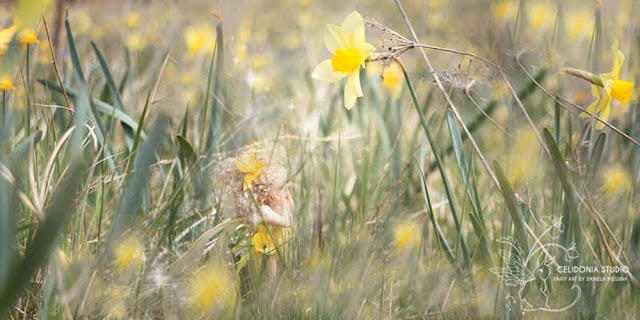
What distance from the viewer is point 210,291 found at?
16.4 inches

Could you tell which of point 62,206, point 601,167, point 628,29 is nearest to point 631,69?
point 628,29

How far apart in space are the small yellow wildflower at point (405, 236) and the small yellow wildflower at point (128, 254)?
0.92ft

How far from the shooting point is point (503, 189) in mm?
427

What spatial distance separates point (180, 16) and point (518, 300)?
0.86 metres

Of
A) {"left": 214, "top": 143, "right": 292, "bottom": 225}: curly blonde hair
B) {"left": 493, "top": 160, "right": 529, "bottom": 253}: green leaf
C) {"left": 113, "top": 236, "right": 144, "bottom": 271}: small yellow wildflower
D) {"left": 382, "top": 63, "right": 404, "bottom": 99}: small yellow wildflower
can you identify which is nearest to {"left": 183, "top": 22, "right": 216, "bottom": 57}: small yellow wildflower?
{"left": 382, "top": 63, "right": 404, "bottom": 99}: small yellow wildflower

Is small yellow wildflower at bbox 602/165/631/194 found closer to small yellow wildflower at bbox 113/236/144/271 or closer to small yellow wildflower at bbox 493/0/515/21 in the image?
small yellow wildflower at bbox 493/0/515/21

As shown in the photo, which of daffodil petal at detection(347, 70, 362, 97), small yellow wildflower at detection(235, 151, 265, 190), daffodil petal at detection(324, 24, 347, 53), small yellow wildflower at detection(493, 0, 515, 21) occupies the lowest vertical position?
small yellow wildflower at detection(235, 151, 265, 190)

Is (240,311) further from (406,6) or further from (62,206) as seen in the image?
(406,6)

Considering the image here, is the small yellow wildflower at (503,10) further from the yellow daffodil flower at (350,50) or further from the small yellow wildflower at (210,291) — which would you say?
the small yellow wildflower at (210,291)

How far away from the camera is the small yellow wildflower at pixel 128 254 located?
435 millimetres

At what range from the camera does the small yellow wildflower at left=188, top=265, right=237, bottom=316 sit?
16.3 inches

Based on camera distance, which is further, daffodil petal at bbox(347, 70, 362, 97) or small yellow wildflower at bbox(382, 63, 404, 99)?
small yellow wildflower at bbox(382, 63, 404, 99)

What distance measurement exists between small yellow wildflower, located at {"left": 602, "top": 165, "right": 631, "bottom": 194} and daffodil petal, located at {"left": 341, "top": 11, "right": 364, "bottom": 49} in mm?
314

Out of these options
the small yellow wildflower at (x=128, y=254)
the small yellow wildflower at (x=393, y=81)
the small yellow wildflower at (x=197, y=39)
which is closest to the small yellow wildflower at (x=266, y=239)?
the small yellow wildflower at (x=128, y=254)
